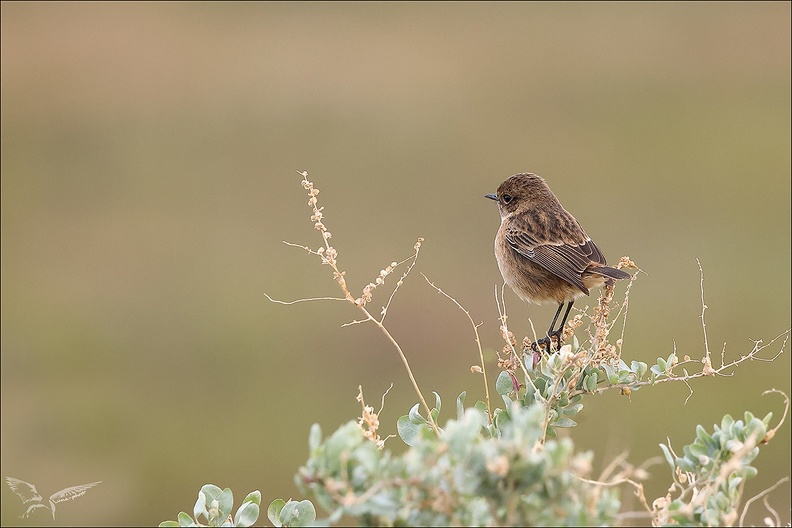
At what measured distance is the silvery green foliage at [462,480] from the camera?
2242mm

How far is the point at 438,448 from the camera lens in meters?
2.22

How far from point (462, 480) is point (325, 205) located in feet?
69.0

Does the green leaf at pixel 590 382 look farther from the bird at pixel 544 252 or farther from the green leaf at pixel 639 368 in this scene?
the bird at pixel 544 252

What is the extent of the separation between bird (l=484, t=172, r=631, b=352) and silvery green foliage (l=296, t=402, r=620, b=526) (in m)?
3.34

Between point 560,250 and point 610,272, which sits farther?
point 560,250

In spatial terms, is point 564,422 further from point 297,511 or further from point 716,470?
point 297,511

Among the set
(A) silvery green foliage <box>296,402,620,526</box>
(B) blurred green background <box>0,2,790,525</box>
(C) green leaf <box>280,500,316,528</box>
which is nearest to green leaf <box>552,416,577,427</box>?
(C) green leaf <box>280,500,316,528</box>

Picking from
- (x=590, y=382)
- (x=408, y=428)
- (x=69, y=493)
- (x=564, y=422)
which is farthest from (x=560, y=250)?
(x=69, y=493)

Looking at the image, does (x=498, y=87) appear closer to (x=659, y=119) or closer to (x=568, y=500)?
(x=659, y=119)

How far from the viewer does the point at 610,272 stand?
19.2ft

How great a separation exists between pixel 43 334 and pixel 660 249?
11663mm

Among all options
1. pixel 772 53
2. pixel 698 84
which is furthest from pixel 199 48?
pixel 772 53

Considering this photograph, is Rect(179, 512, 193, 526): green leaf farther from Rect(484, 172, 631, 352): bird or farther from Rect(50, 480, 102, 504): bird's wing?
Rect(484, 172, 631, 352): bird

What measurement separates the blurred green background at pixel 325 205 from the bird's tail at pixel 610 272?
25.9 ft
